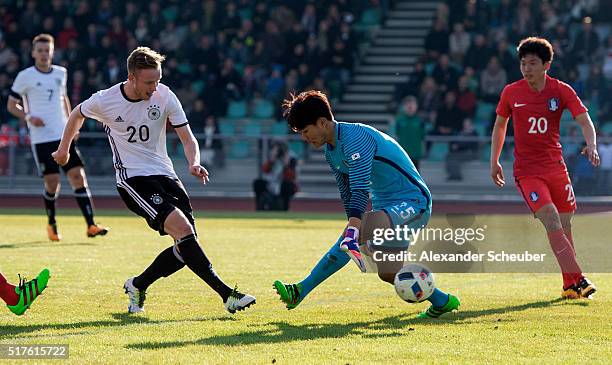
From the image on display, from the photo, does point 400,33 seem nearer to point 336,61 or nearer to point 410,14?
point 410,14

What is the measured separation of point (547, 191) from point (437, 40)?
17.9 metres

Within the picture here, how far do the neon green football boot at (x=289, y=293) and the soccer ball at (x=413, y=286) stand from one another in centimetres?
83

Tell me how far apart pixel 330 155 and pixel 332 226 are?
10569 mm

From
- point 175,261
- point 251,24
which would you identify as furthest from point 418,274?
point 251,24

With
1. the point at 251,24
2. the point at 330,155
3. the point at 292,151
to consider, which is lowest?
the point at 292,151

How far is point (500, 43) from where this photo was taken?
25984 millimetres

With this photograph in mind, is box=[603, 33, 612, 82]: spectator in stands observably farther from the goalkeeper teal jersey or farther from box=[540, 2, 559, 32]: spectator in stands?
the goalkeeper teal jersey

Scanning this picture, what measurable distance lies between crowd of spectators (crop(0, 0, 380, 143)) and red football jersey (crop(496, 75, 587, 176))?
17.4m

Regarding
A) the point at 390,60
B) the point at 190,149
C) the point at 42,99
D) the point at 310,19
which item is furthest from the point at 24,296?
the point at 390,60

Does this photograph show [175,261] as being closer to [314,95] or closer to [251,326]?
[251,326]

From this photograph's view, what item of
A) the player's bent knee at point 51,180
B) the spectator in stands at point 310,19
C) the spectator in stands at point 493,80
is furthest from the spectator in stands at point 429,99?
the player's bent knee at point 51,180

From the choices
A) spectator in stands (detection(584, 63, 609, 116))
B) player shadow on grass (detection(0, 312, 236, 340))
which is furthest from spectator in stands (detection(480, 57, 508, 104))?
player shadow on grass (detection(0, 312, 236, 340))

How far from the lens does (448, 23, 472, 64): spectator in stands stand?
26.9m

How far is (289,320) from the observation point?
26.7ft
